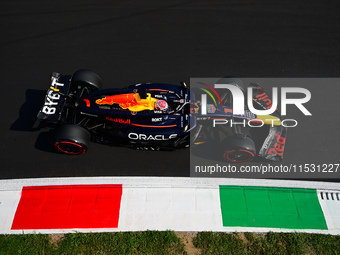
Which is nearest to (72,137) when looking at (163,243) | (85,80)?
(85,80)

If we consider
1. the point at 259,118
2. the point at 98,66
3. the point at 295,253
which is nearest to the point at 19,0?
the point at 98,66

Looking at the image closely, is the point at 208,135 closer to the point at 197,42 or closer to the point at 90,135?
the point at 90,135

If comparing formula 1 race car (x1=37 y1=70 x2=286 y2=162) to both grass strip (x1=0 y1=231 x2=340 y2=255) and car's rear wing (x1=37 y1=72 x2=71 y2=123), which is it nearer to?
car's rear wing (x1=37 y1=72 x2=71 y2=123)

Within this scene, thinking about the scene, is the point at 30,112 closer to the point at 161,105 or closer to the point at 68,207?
the point at 68,207

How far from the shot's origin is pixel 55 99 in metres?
8.10

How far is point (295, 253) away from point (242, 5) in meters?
9.04

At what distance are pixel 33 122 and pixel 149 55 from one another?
14.0 feet

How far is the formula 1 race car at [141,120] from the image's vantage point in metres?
7.74

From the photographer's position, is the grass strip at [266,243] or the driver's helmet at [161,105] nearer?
the grass strip at [266,243]

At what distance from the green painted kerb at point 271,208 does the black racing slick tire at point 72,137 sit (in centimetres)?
363

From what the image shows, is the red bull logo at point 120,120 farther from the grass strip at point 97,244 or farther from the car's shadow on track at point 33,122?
the grass strip at point 97,244

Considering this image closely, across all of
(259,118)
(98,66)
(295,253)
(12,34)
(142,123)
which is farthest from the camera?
(12,34)

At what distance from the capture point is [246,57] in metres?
10.8

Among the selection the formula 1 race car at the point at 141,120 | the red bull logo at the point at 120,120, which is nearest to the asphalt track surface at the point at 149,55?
the formula 1 race car at the point at 141,120
